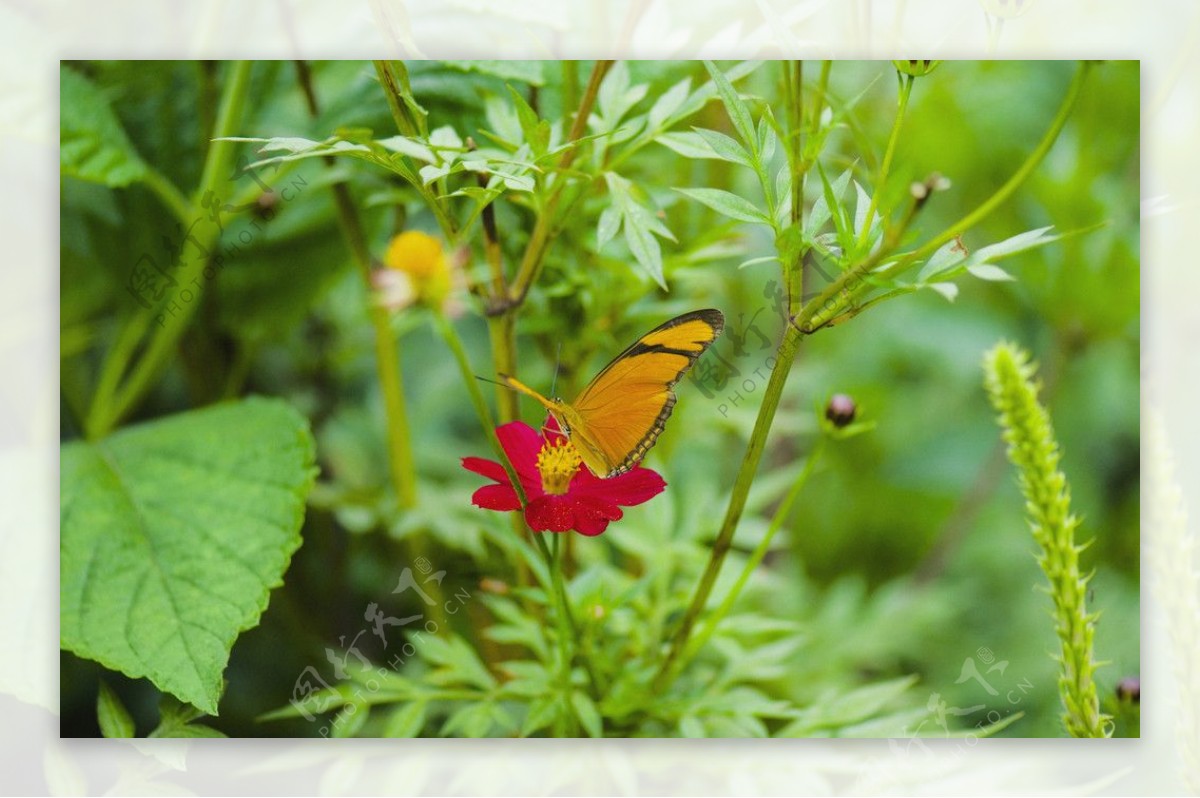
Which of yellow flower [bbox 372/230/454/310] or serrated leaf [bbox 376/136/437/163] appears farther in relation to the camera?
yellow flower [bbox 372/230/454/310]

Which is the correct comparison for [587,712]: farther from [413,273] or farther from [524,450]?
[413,273]

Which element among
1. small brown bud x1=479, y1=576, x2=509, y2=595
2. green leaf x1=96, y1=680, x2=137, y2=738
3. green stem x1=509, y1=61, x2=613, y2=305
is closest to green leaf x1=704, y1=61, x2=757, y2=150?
green stem x1=509, y1=61, x2=613, y2=305

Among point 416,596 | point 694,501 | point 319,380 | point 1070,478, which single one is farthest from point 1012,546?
point 319,380

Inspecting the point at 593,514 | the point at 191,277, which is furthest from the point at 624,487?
the point at 191,277

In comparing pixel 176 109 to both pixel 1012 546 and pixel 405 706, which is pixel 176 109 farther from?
pixel 1012 546

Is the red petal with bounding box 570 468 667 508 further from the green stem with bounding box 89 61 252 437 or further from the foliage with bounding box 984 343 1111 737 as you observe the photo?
the green stem with bounding box 89 61 252 437

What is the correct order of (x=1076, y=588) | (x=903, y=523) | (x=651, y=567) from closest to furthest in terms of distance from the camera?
(x=1076, y=588), (x=651, y=567), (x=903, y=523)
